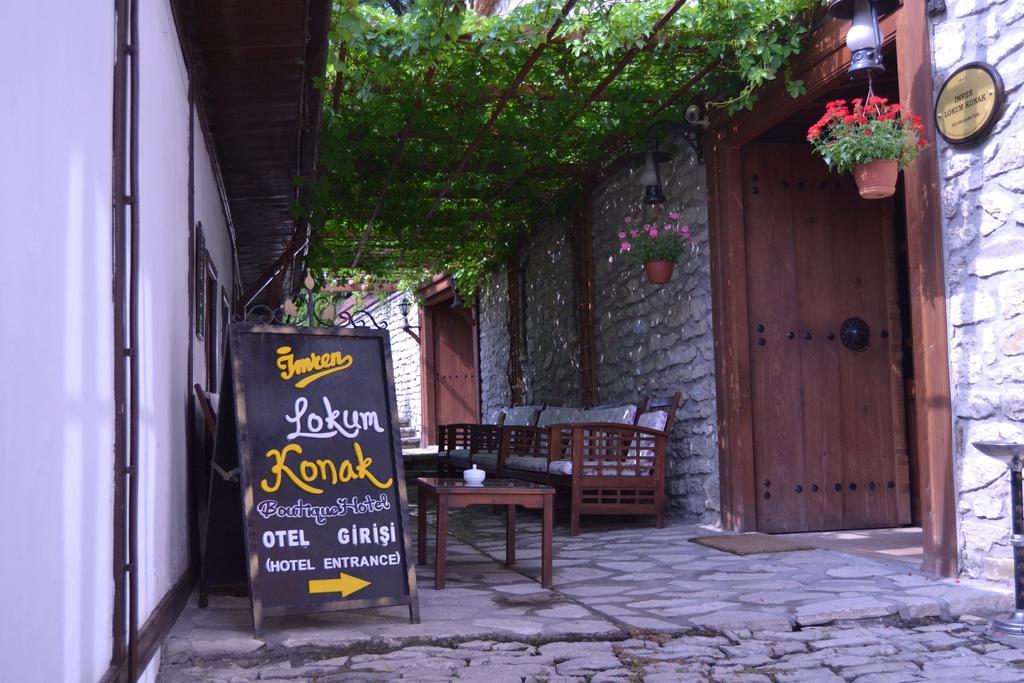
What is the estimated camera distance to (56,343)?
1.77 meters

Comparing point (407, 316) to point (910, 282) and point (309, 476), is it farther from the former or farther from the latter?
point (309, 476)

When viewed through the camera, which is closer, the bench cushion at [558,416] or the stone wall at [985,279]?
the stone wall at [985,279]

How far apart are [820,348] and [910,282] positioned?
189cm

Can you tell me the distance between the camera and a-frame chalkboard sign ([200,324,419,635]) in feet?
11.3

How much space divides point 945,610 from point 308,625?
2.38m

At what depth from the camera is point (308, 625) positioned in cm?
355

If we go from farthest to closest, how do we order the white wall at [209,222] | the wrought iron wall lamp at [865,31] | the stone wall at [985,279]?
1. the white wall at [209,222]
2. the wrought iron wall lamp at [865,31]
3. the stone wall at [985,279]

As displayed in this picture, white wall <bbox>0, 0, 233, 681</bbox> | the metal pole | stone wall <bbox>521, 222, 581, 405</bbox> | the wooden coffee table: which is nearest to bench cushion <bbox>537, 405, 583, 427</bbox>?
stone wall <bbox>521, 222, 581, 405</bbox>

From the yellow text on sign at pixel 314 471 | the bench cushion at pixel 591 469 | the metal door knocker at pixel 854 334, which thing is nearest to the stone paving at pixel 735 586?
the bench cushion at pixel 591 469

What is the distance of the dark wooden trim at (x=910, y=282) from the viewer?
4.20m

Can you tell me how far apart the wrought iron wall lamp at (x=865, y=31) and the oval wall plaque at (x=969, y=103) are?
1.29 feet

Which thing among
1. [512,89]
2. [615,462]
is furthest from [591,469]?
[512,89]

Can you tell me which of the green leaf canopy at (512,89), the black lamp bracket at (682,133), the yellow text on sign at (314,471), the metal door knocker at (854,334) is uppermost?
the green leaf canopy at (512,89)

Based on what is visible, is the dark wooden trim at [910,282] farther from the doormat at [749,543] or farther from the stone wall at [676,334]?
the doormat at [749,543]
